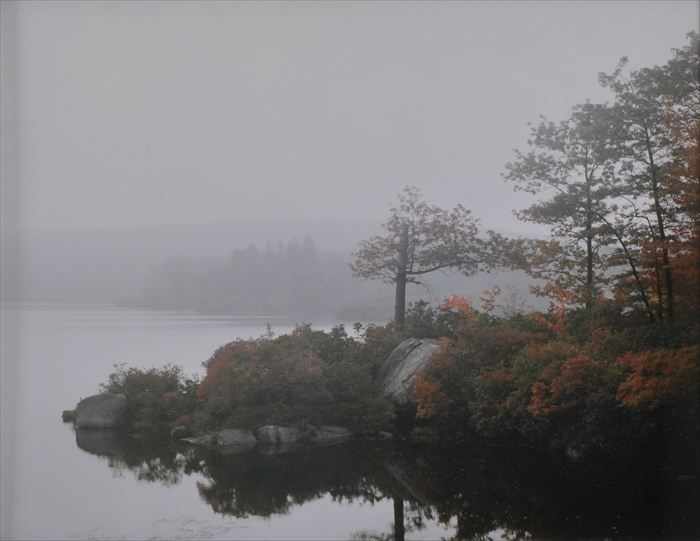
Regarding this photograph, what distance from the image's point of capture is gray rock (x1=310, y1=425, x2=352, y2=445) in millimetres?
10499

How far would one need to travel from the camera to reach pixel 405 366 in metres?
11.7

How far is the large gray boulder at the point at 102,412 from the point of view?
39.0 feet

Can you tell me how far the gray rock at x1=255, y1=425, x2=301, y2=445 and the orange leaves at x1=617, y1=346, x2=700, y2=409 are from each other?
4621 millimetres

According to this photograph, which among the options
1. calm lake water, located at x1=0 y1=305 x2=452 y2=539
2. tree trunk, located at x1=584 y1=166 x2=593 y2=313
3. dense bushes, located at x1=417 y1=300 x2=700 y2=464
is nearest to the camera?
calm lake water, located at x1=0 y1=305 x2=452 y2=539

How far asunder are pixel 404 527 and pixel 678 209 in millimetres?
5002

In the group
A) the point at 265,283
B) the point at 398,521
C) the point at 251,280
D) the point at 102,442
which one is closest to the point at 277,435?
the point at 102,442

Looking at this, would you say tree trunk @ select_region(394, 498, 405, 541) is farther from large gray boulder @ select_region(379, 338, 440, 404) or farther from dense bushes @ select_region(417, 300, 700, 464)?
large gray boulder @ select_region(379, 338, 440, 404)

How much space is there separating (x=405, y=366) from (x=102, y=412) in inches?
197

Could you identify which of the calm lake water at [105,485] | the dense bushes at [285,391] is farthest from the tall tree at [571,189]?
the calm lake water at [105,485]

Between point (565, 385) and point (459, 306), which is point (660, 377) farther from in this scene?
point (459, 306)

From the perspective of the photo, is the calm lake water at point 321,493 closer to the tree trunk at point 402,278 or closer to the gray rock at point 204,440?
the gray rock at point 204,440

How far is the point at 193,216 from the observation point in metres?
16.5

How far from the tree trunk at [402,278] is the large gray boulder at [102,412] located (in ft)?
17.7

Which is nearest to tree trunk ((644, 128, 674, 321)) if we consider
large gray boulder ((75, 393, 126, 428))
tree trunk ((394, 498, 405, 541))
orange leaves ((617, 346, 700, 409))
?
orange leaves ((617, 346, 700, 409))
